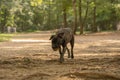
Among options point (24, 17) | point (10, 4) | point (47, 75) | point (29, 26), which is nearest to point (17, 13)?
point (24, 17)

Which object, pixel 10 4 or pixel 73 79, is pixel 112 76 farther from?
pixel 10 4

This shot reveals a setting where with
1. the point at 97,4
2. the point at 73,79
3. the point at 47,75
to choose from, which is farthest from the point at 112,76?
the point at 97,4

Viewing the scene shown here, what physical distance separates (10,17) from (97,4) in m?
30.6

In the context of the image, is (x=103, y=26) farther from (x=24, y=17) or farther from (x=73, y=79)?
(x=73, y=79)

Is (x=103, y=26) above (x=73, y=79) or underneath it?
underneath

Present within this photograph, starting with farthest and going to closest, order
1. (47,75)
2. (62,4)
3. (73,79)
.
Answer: (62,4), (47,75), (73,79)

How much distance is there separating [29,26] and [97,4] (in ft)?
147

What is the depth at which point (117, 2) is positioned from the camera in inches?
2069

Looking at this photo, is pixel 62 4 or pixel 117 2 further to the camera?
pixel 117 2

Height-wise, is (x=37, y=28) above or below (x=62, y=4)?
below

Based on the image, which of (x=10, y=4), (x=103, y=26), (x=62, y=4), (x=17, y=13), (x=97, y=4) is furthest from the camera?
(x=17, y=13)

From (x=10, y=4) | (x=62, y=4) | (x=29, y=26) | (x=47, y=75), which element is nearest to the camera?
(x=47, y=75)

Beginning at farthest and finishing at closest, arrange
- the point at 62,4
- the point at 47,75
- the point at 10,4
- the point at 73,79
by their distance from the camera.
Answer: the point at 10,4, the point at 62,4, the point at 47,75, the point at 73,79

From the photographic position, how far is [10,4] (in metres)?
61.4
